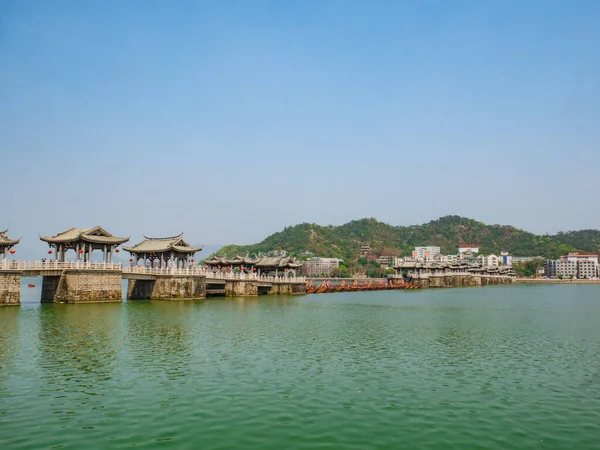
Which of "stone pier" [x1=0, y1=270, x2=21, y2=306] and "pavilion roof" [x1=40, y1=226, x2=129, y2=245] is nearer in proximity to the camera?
"stone pier" [x1=0, y1=270, x2=21, y2=306]

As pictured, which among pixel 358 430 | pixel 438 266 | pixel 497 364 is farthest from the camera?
pixel 438 266

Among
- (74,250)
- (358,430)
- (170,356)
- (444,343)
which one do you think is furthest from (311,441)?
(74,250)

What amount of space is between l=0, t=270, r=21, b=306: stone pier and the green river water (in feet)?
37.1

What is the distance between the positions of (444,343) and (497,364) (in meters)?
5.97

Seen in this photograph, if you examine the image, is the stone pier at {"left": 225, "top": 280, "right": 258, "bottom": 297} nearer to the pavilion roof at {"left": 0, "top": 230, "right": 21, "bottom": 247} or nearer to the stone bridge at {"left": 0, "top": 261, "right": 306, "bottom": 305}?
the stone bridge at {"left": 0, "top": 261, "right": 306, "bottom": 305}

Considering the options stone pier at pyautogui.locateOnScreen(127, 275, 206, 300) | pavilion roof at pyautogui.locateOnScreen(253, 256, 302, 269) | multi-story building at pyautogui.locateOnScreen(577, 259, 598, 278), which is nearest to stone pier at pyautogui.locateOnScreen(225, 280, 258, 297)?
stone pier at pyautogui.locateOnScreen(127, 275, 206, 300)

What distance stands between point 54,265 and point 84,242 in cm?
414

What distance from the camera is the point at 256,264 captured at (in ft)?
250

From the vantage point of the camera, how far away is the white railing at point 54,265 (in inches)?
1628

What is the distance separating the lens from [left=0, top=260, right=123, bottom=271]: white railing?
1628 inches

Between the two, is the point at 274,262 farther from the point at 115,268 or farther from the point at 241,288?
the point at 115,268

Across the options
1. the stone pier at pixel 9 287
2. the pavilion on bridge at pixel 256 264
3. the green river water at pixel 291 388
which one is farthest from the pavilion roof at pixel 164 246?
the green river water at pixel 291 388

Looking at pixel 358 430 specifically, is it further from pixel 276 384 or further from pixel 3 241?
pixel 3 241

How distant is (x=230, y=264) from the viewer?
71375 mm
